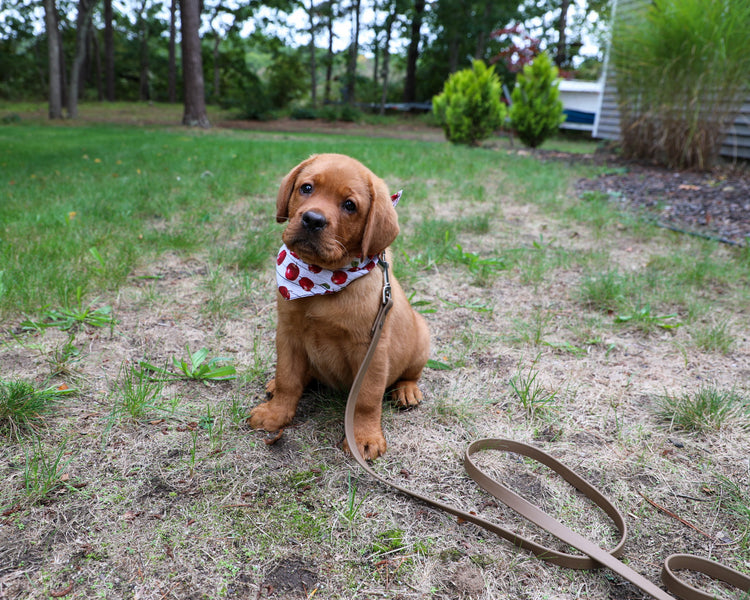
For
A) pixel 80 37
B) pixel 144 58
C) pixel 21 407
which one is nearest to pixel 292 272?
pixel 21 407

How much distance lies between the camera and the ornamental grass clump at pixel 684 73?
769 cm

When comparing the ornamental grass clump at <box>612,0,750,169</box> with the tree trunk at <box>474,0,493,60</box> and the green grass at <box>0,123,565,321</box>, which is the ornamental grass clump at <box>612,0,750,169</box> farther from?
the tree trunk at <box>474,0,493,60</box>

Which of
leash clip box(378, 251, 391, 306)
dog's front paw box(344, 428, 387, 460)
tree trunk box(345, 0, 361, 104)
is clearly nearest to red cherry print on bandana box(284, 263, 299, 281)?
leash clip box(378, 251, 391, 306)

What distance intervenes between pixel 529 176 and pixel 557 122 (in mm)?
6552

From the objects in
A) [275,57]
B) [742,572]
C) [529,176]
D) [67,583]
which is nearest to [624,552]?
[742,572]

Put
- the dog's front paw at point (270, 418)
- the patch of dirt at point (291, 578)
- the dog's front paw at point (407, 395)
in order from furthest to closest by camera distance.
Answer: the dog's front paw at point (407, 395) → the dog's front paw at point (270, 418) → the patch of dirt at point (291, 578)

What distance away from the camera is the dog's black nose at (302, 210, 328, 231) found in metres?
1.86

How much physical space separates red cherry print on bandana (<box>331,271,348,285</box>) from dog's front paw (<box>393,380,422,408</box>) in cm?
82

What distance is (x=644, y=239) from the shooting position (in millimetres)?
5363

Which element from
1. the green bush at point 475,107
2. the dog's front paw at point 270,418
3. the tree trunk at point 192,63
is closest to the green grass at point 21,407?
the dog's front paw at point 270,418

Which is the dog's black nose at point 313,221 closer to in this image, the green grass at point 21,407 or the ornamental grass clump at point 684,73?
the green grass at point 21,407

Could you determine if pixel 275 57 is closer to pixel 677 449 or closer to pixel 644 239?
pixel 644 239

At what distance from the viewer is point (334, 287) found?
2.02 meters

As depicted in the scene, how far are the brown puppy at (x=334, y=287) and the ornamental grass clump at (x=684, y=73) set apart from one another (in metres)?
8.49
